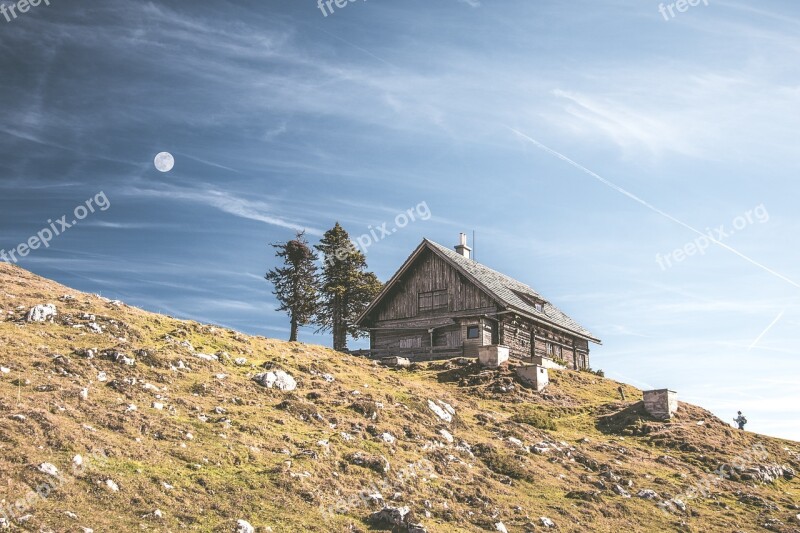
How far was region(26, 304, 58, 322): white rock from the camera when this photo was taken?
2084cm

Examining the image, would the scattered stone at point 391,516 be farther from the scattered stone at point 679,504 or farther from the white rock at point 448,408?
the scattered stone at point 679,504

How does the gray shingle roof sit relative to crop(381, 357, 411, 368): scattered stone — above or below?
above

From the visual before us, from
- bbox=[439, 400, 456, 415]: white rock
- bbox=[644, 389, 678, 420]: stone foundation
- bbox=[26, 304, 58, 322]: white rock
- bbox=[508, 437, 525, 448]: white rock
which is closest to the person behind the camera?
bbox=[26, 304, 58, 322]: white rock

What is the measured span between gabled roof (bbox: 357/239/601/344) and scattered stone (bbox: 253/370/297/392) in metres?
23.0

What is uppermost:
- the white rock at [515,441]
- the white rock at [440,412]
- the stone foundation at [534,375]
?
the stone foundation at [534,375]

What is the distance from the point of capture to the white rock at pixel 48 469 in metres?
11.5

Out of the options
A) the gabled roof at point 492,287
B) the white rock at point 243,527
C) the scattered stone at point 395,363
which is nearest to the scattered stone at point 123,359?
the white rock at point 243,527

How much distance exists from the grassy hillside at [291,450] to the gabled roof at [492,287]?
45.6ft

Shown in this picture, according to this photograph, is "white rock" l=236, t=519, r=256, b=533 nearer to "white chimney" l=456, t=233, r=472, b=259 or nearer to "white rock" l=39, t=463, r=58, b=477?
"white rock" l=39, t=463, r=58, b=477

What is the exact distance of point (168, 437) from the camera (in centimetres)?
1462

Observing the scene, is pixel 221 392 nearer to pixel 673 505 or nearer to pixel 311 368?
pixel 311 368

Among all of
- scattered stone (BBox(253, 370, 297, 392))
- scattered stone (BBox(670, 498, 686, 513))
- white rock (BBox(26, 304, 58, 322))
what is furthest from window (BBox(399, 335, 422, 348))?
white rock (BBox(26, 304, 58, 322))

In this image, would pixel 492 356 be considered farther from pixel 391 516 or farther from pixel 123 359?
pixel 391 516

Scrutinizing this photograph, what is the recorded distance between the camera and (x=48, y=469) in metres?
11.6
